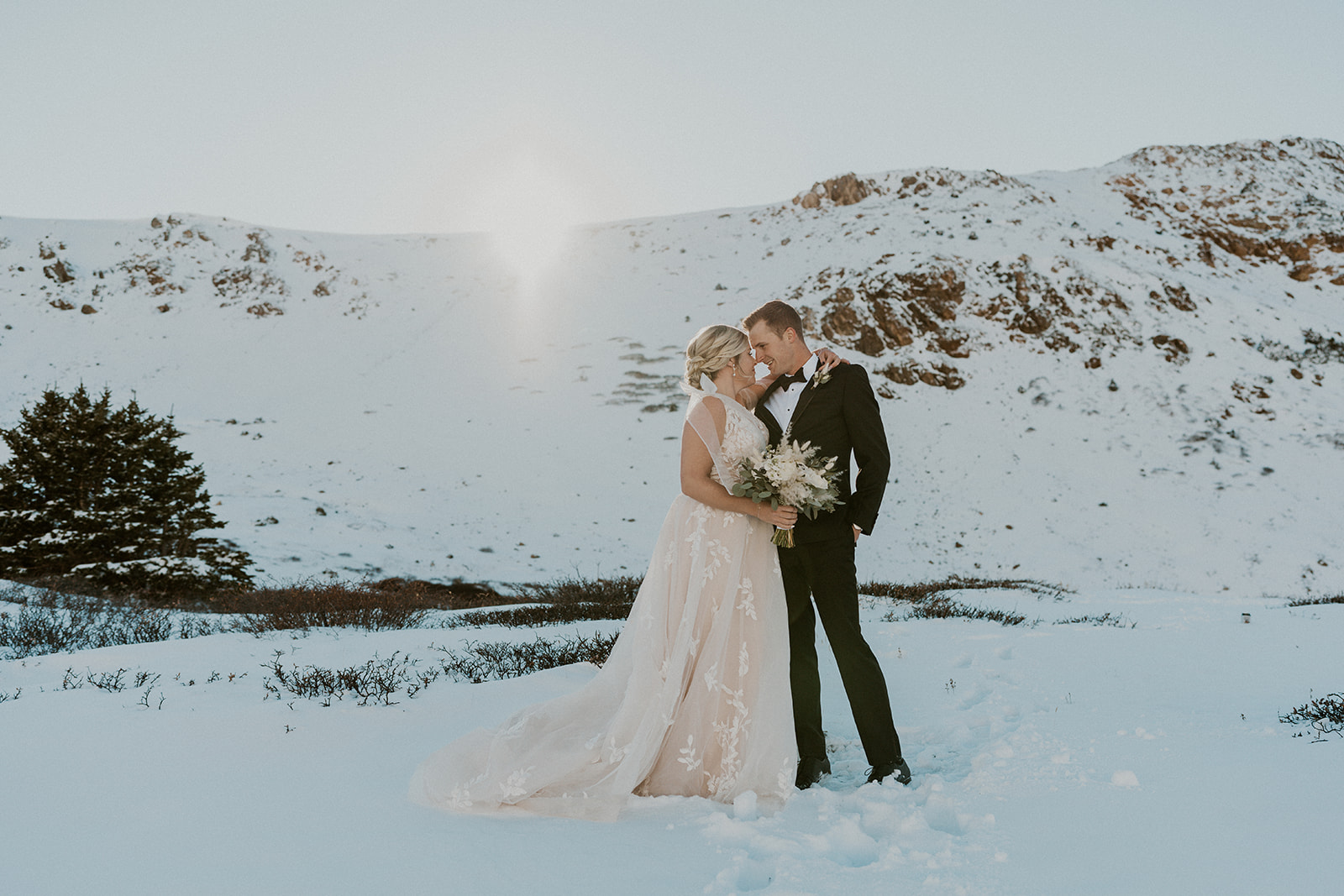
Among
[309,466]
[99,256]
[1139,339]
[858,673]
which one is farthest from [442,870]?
[99,256]

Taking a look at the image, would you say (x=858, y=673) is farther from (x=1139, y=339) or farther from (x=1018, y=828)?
(x=1139, y=339)

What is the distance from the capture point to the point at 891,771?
4168 mm

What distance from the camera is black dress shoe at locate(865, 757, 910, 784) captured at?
413 centimetres

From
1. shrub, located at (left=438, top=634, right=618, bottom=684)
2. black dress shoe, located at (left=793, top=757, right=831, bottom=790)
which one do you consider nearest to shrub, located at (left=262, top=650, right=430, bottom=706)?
shrub, located at (left=438, top=634, right=618, bottom=684)

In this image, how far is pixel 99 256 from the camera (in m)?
39.0

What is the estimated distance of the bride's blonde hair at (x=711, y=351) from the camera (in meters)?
4.47

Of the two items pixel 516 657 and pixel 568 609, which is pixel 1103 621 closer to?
pixel 568 609

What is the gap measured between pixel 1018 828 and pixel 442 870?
2.69m

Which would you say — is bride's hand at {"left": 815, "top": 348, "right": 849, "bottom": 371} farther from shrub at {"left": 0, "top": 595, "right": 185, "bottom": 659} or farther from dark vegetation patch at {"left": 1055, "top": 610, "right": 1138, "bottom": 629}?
shrub at {"left": 0, "top": 595, "right": 185, "bottom": 659}

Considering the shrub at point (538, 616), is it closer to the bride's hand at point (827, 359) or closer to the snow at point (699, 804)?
the snow at point (699, 804)

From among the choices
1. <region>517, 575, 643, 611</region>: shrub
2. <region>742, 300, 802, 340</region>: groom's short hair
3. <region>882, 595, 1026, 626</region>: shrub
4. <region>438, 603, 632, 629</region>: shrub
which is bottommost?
<region>882, 595, 1026, 626</region>: shrub

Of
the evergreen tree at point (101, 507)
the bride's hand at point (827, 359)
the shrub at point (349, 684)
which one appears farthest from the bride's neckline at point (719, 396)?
the evergreen tree at point (101, 507)

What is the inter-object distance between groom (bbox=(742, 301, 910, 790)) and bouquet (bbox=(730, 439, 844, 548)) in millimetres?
237

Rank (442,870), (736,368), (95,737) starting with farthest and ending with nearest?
1. (736,368)
2. (95,737)
3. (442,870)
